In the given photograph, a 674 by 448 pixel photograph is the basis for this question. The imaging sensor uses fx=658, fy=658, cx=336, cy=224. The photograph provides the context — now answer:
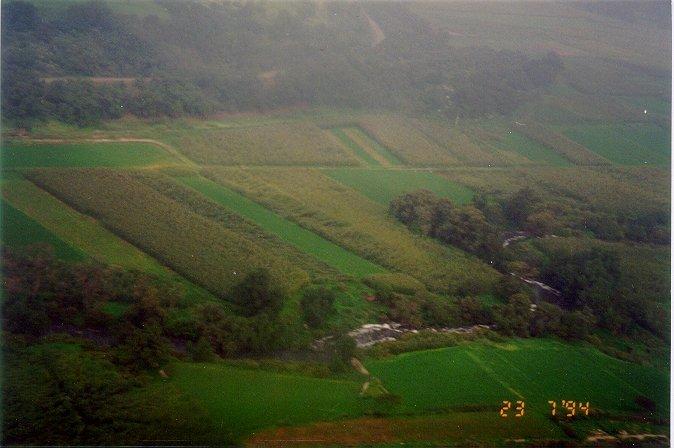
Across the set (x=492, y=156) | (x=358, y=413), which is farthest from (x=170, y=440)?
(x=492, y=156)

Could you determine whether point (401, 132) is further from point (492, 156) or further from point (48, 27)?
point (48, 27)

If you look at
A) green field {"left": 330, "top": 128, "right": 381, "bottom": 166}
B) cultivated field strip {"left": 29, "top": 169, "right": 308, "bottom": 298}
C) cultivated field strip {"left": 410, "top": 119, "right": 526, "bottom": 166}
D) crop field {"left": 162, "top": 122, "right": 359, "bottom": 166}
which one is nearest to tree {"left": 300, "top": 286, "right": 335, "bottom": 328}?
cultivated field strip {"left": 29, "top": 169, "right": 308, "bottom": 298}

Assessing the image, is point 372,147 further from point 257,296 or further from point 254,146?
point 257,296

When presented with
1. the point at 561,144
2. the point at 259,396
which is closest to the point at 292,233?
the point at 259,396

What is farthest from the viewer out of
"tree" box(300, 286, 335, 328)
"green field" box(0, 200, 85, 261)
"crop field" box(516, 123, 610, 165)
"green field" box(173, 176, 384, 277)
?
"crop field" box(516, 123, 610, 165)

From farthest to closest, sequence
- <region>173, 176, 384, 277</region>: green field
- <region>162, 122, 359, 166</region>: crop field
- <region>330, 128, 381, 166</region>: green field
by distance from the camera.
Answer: <region>330, 128, 381, 166</region>: green field < <region>162, 122, 359, 166</region>: crop field < <region>173, 176, 384, 277</region>: green field

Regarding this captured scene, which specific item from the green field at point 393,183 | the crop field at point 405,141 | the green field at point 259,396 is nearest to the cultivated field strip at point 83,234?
the green field at point 259,396

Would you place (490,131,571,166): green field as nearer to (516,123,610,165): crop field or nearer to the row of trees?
(516,123,610,165): crop field

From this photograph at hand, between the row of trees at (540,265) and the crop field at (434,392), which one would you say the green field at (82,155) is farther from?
the row of trees at (540,265)
